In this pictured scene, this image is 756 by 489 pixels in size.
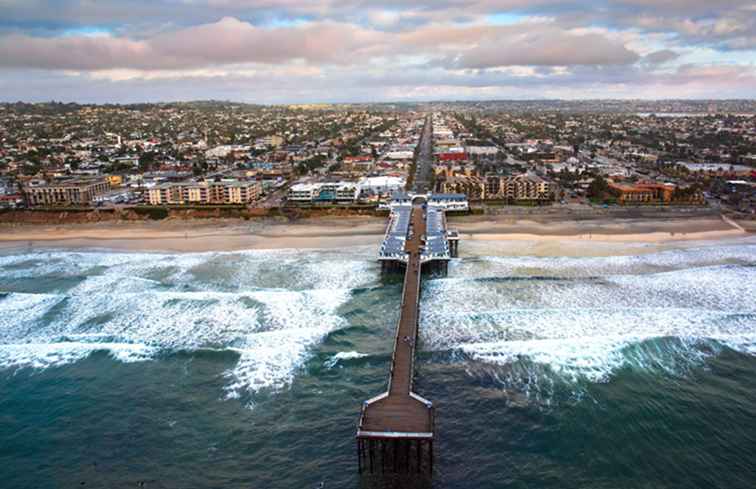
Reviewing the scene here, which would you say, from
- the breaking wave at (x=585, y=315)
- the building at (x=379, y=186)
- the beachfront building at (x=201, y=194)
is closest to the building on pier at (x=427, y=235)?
the breaking wave at (x=585, y=315)

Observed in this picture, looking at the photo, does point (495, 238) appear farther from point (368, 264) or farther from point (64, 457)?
point (64, 457)

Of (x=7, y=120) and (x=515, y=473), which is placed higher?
(x=7, y=120)

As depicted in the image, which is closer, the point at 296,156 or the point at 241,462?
the point at 241,462

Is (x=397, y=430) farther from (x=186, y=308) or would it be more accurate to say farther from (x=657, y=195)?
(x=657, y=195)

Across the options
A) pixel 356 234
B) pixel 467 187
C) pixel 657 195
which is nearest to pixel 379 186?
pixel 467 187

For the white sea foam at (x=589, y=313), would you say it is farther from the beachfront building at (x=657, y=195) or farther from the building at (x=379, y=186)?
the building at (x=379, y=186)

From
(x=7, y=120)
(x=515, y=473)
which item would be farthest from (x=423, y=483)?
(x=7, y=120)
